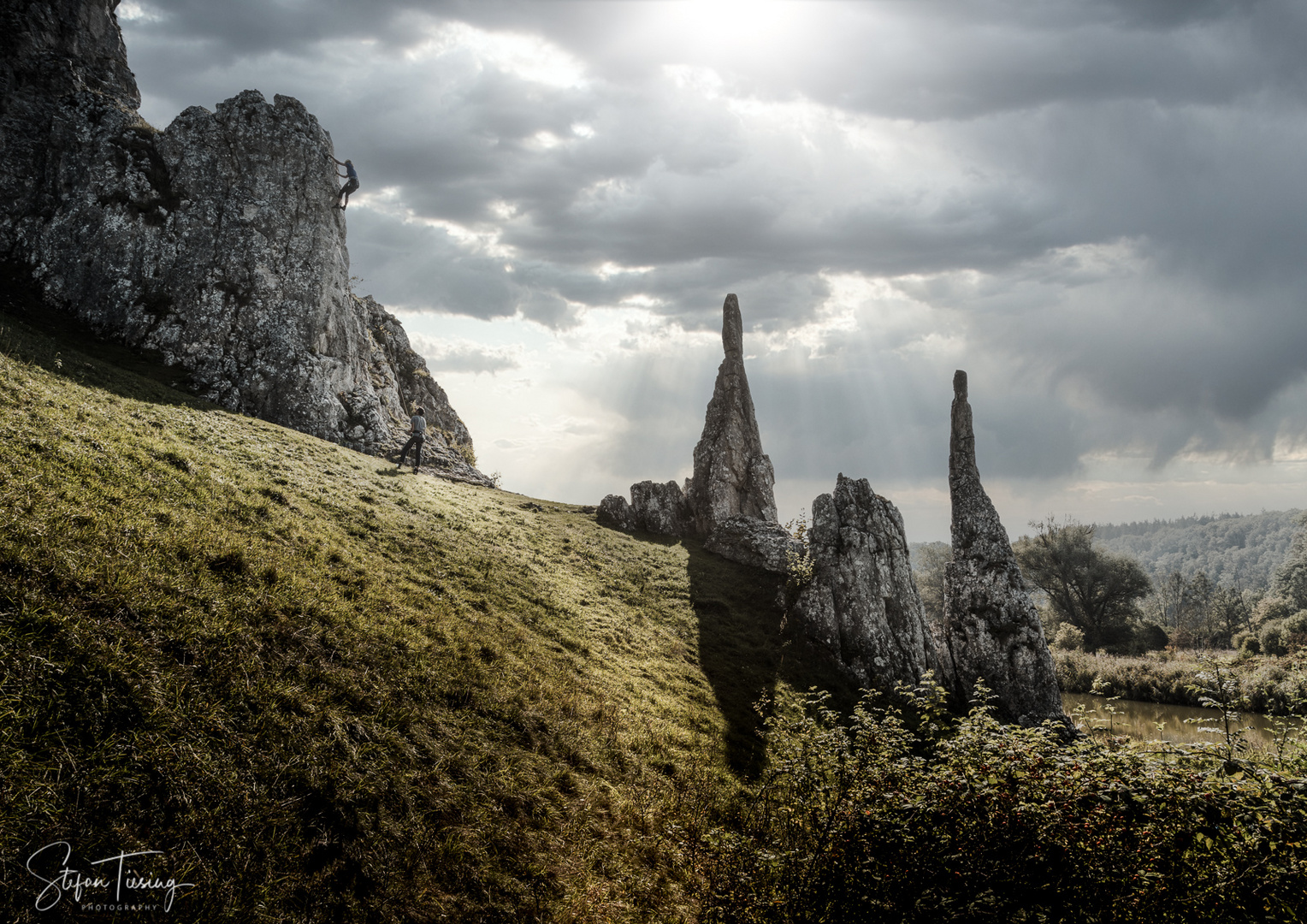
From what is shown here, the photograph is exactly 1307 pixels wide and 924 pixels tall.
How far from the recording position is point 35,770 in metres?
7.15

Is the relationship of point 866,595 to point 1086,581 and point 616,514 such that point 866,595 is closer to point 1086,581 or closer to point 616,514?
point 616,514

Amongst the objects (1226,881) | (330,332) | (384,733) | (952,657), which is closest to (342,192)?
(330,332)

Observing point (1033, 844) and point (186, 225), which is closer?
point (1033, 844)

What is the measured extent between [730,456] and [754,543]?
10.6 metres

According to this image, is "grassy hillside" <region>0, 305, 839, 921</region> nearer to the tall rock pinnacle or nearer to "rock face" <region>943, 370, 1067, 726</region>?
"rock face" <region>943, 370, 1067, 726</region>

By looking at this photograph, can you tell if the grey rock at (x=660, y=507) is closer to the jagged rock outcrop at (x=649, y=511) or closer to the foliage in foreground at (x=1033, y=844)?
the jagged rock outcrop at (x=649, y=511)

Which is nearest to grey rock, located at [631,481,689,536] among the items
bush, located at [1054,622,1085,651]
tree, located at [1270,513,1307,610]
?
bush, located at [1054,622,1085,651]

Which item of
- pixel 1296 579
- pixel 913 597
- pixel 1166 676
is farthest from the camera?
pixel 1296 579

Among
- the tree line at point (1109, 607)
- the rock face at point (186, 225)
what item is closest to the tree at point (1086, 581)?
the tree line at point (1109, 607)

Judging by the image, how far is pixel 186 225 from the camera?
140 ft

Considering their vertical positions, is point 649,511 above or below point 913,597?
above

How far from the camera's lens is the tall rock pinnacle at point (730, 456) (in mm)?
44594

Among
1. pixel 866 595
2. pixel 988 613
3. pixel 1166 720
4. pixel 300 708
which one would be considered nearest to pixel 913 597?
pixel 866 595

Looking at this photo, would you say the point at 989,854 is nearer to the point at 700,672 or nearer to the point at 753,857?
the point at 753,857
